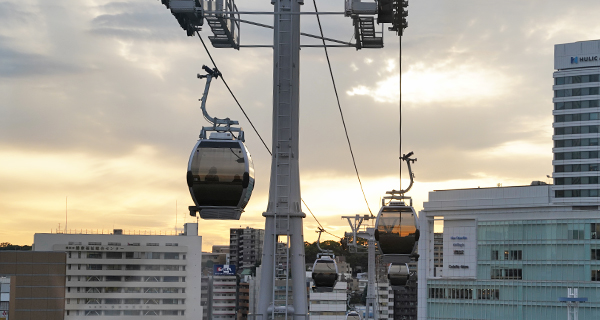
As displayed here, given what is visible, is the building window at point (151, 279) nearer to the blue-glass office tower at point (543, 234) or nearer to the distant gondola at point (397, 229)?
the blue-glass office tower at point (543, 234)

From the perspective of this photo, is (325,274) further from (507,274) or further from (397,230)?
(507,274)

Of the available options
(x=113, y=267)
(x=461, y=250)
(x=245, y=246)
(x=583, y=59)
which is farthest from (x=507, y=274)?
(x=245, y=246)

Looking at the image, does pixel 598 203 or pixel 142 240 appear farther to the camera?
pixel 142 240

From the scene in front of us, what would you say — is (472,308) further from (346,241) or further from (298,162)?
(298,162)

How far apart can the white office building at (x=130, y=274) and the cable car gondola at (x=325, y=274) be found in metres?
93.5

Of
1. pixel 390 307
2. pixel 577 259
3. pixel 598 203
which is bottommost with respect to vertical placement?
pixel 390 307

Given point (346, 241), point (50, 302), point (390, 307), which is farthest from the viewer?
point (390, 307)

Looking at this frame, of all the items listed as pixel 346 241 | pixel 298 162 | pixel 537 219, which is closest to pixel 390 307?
pixel 537 219

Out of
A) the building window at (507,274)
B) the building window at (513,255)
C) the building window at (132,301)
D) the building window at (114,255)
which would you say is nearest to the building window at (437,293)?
the building window at (507,274)

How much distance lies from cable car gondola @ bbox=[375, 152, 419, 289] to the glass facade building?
91.9m

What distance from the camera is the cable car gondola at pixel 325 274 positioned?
2452 cm

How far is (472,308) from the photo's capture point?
110 meters

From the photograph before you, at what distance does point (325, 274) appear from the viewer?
2486 cm

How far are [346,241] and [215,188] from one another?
121 ft
